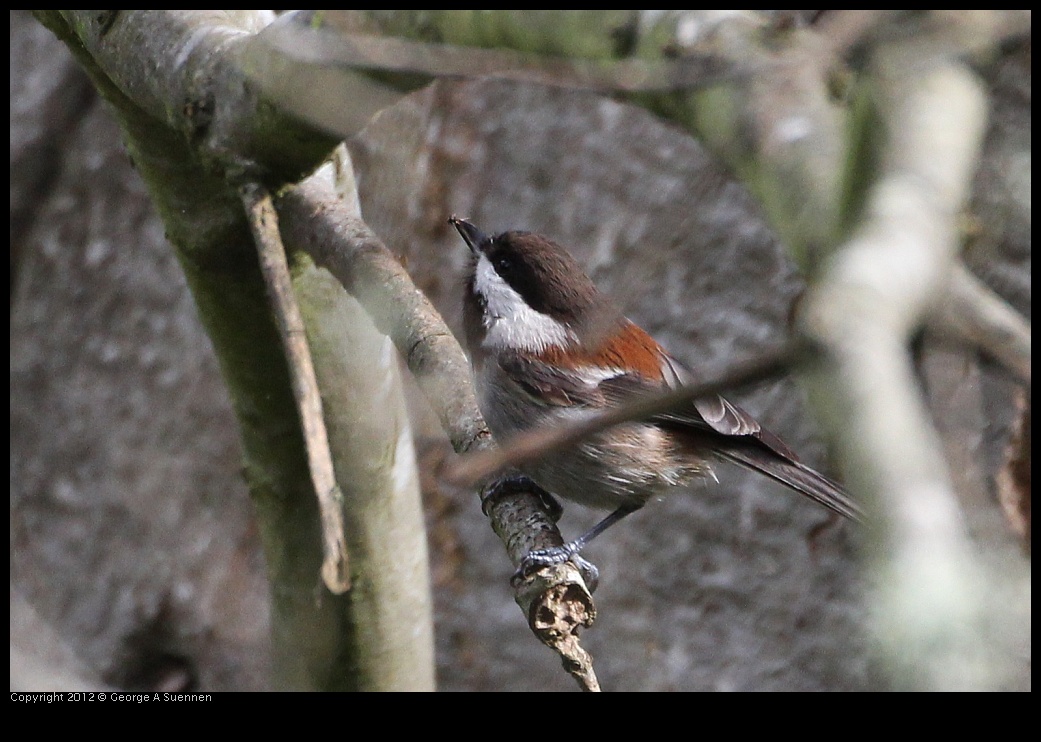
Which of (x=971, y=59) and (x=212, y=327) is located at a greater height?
(x=212, y=327)

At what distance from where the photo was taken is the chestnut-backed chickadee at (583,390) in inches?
127

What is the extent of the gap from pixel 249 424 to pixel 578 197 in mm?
2026

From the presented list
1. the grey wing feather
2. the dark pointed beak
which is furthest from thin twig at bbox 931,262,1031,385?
the dark pointed beak

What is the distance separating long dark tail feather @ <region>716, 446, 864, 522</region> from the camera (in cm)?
318

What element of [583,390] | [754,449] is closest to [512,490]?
[583,390]

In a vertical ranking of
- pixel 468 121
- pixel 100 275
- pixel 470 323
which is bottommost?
pixel 470 323

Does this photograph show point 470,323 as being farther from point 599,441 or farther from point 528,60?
point 528,60

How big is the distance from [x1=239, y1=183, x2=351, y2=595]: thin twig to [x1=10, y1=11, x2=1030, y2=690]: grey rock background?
426mm

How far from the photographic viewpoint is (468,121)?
5016 mm

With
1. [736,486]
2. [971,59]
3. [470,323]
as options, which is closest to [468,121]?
[470,323]

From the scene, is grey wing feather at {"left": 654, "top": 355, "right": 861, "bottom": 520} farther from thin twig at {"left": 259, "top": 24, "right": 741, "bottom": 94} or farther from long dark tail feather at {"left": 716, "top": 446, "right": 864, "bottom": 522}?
thin twig at {"left": 259, "top": 24, "right": 741, "bottom": 94}

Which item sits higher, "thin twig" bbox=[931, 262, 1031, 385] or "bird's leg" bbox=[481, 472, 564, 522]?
"bird's leg" bbox=[481, 472, 564, 522]

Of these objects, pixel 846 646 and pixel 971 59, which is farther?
pixel 846 646

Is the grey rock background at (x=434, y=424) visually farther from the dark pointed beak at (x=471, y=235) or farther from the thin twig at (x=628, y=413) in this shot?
the thin twig at (x=628, y=413)
